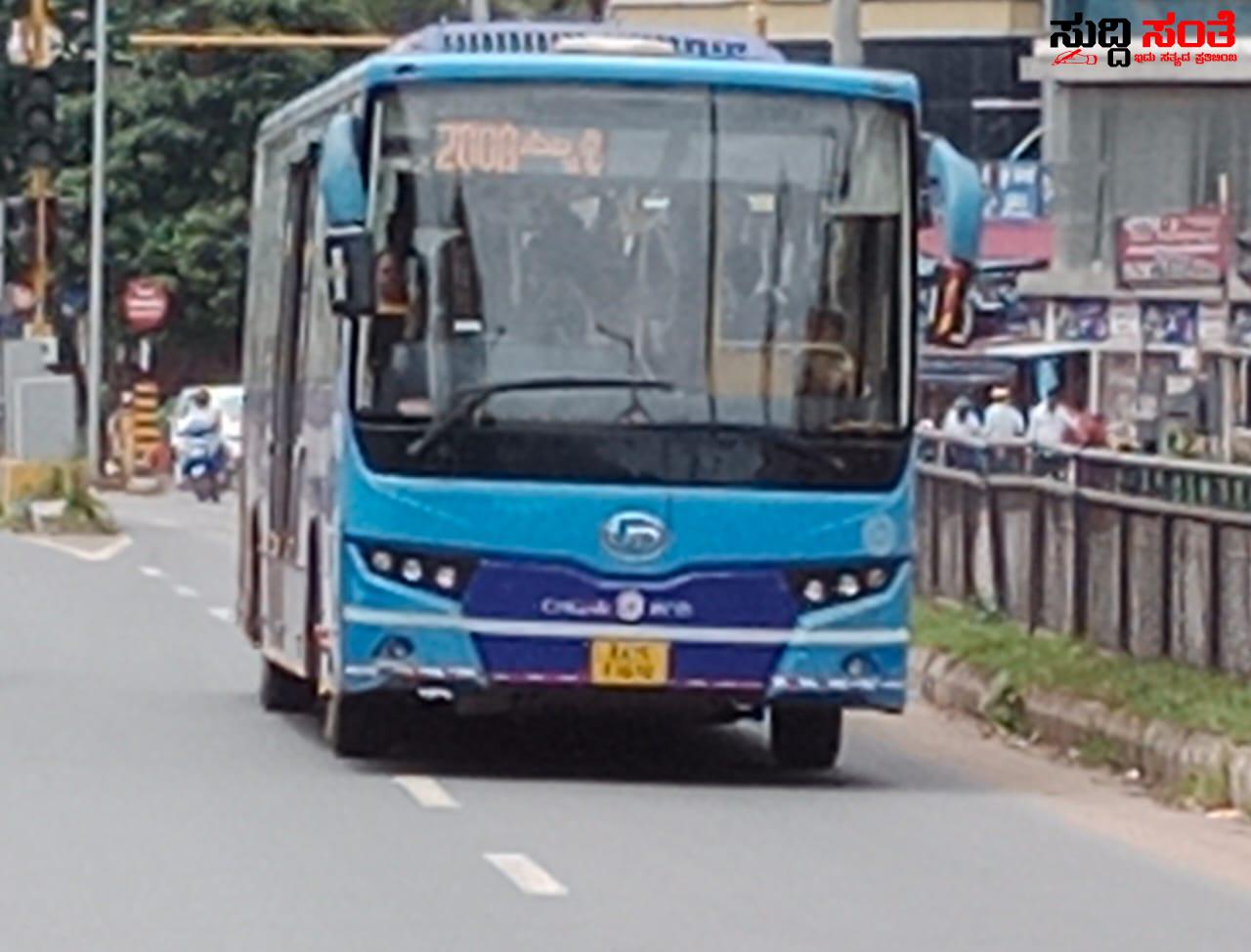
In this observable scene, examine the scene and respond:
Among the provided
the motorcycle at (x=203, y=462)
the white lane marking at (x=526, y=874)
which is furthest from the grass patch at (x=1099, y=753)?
the motorcycle at (x=203, y=462)

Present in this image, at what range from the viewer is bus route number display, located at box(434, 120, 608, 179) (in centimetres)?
1711

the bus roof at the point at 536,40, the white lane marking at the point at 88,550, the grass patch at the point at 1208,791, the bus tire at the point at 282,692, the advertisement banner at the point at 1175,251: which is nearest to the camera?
the grass patch at the point at 1208,791

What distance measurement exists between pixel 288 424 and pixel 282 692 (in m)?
1.85

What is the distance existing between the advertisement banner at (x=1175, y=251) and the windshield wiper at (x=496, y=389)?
1261 inches

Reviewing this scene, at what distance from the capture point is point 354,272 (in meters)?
16.7

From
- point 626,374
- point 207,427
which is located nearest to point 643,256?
point 626,374

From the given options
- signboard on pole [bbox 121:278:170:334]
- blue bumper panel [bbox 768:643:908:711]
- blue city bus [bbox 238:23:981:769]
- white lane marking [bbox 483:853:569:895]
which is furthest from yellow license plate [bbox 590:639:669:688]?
signboard on pole [bbox 121:278:170:334]

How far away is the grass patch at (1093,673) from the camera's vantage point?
60.9ft

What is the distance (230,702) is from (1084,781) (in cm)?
506

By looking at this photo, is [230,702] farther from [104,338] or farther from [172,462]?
[104,338]

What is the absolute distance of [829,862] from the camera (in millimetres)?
14789

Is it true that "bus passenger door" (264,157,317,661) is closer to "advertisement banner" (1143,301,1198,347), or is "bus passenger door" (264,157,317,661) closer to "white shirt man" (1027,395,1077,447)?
"white shirt man" (1027,395,1077,447)

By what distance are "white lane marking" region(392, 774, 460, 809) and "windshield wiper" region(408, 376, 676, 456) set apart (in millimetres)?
1375

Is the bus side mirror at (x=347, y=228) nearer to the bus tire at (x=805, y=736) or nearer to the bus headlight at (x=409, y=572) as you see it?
the bus headlight at (x=409, y=572)
